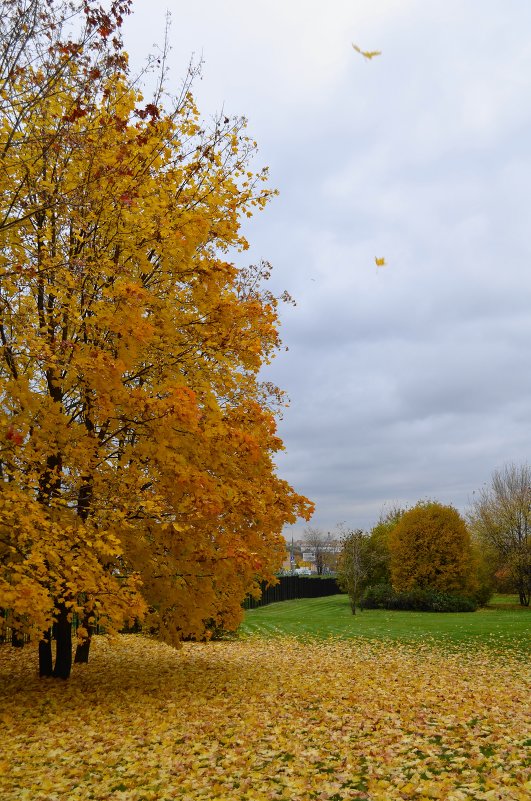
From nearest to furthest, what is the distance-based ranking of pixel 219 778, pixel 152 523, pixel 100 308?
pixel 219 778 → pixel 100 308 → pixel 152 523

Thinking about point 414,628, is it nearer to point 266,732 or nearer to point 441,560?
point 441,560

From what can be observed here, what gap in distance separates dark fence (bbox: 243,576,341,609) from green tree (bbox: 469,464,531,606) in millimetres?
11235

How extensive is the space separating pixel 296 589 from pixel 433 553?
15820 mm

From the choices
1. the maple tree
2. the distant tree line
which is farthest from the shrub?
the maple tree

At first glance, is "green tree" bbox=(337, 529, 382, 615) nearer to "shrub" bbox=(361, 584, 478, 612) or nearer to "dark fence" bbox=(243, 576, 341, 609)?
"shrub" bbox=(361, 584, 478, 612)

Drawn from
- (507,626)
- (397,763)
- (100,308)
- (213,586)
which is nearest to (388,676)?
(213,586)

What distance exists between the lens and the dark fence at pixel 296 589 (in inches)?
1357

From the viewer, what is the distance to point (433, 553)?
2666 centimetres

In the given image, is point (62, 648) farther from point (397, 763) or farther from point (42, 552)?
point (397, 763)

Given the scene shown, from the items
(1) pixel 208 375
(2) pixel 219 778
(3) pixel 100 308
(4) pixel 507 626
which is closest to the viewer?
(2) pixel 219 778

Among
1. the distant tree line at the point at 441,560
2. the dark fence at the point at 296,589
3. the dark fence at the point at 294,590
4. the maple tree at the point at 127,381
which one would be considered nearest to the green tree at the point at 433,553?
the distant tree line at the point at 441,560

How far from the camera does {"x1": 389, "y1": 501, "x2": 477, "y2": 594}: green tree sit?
26.3 metres

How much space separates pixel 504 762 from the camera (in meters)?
5.56

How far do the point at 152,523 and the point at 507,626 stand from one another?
14.2 m
